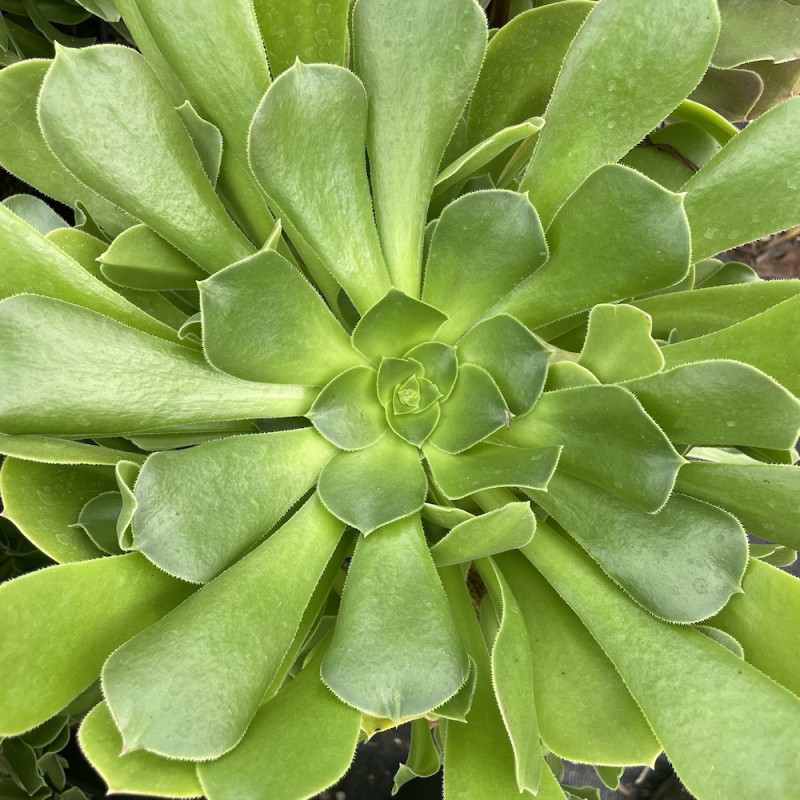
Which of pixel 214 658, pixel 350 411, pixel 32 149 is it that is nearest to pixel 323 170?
pixel 350 411

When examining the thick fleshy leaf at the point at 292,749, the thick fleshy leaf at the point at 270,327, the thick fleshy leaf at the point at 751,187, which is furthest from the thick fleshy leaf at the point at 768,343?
the thick fleshy leaf at the point at 292,749

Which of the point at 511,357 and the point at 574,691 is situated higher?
the point at 511,357

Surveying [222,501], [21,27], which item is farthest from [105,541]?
[21,27]

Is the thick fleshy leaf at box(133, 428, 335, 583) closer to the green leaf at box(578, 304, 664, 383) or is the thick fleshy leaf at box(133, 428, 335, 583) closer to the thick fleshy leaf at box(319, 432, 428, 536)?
the thick fleshy leaf at box(319, 432, 428, 536)

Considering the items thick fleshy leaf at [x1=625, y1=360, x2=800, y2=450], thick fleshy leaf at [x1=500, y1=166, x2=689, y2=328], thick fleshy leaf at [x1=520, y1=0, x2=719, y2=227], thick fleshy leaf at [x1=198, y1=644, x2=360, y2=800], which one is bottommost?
thick fleshy leaf at [x1=198, y1=644, x2=360, y2=800]

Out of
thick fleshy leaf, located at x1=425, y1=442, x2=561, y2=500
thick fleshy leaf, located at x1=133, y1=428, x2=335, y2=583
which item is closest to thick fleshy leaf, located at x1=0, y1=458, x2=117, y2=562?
thick fleshy leaf, located at x1=133, y1=428, x2=335, y2=583

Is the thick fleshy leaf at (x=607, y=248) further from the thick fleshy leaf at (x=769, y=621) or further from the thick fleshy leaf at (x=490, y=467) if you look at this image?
the thick fleshy leaf at (x=769, y=621)

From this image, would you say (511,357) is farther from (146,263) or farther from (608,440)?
(146,263)
